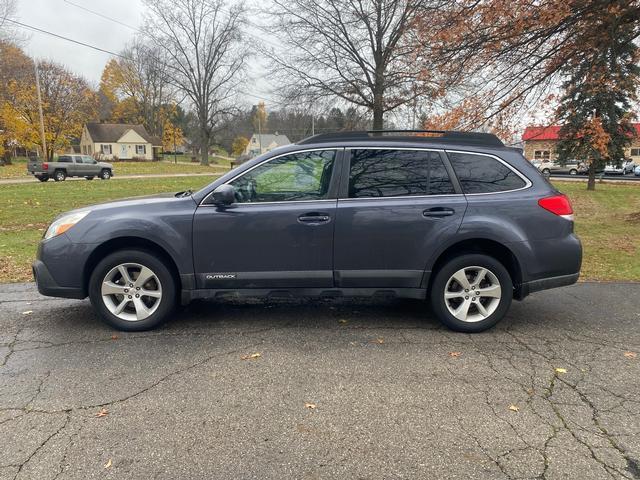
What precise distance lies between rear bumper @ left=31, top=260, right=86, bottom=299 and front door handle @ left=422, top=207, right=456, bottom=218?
3.25m

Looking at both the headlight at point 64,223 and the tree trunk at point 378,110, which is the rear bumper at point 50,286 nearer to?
the headlight at point 64,223

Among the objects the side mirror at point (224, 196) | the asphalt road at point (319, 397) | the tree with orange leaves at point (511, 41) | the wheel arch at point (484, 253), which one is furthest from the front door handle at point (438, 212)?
the tree with orange leaves at point (511, 41)

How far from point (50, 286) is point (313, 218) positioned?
2.49m

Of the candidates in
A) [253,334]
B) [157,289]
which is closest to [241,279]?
[253,334]

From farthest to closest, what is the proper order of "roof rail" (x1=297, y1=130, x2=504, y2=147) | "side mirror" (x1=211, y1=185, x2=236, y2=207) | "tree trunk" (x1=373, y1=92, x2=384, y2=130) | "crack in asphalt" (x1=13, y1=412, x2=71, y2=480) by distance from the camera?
1. "tree trunk" (x1=373, y1=92, x2=384, y2=130)
2. "roof rail" (x1=297, y1=130, x2=504, y2=147)
3. "side mirror" (x1=211, y1=185, x2=236, y2=207)
4. "crack in asphalt" (x1=13, y1=412, x2=71, y2=480)

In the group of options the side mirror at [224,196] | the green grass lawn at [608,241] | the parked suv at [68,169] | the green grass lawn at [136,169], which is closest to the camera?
the side mirror at [224,196]

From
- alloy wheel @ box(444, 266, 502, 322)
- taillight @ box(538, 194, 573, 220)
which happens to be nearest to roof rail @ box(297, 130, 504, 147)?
taillight @ box(538, 194, 573, 220)

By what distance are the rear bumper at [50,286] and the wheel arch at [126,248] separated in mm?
84

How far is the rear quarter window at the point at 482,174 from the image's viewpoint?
14.6 ft

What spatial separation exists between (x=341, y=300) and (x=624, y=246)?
6671 mm

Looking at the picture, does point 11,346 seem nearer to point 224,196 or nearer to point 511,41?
point 224,196

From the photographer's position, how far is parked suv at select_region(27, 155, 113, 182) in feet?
89.7

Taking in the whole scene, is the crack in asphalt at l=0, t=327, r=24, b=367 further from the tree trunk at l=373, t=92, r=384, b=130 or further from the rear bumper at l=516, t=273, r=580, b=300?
the tree trunk at l=373, t=92, r=384, b=130

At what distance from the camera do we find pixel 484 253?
4.52 metres
